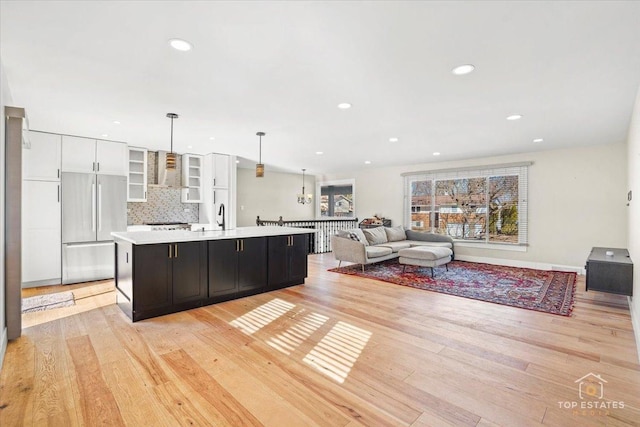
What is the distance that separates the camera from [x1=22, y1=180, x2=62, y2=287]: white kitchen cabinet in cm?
472

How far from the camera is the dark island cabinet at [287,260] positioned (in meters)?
4.61

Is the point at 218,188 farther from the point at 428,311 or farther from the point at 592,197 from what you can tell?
the point at 592,197

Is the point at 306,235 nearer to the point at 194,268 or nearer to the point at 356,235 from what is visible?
→ the point at 356,235

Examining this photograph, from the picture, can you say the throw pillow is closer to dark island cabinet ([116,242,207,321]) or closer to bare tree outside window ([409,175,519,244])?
bare tree outside window ([409,175,519,244])

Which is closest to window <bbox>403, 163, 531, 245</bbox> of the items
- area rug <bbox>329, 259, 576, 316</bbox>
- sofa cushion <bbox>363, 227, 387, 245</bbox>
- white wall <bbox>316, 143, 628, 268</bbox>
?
white wall <bbox>316, 143, 628, 268</bbox>

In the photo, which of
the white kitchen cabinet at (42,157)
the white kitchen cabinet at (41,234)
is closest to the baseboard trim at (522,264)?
the white kitchen cabinet at (41,234)

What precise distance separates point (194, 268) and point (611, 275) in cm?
497

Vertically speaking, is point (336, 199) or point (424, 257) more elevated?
point (336, 199)

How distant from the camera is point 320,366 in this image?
2424 mm

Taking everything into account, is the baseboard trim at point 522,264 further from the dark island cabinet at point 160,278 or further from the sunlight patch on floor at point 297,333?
the dark island cabinet at point 160,278

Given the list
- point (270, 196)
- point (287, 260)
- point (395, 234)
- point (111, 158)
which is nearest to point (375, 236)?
point (395, 234)

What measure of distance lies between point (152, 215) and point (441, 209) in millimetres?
6618

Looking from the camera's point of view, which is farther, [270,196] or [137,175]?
[270,196]

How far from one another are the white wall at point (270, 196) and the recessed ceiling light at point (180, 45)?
255 inches
